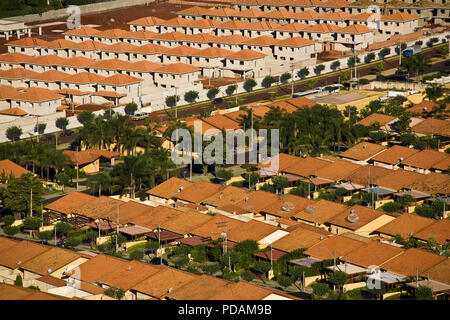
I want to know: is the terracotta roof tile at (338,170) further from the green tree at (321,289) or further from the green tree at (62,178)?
the green tree at (321,289)

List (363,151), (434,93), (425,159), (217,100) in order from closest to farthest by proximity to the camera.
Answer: (425,159) < (363,151) < (434,93) < (217,100)

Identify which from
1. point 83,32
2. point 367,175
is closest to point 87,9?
point 83,32

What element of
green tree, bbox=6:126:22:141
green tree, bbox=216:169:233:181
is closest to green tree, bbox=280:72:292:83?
green tree, bbox=6:126:22:141

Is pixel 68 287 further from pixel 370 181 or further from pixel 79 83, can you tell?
pixel 79 83

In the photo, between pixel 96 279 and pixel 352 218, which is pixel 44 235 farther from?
pixel 352 218

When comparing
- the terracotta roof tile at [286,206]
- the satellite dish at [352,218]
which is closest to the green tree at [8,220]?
the terracotta roof tile at [286,206]
